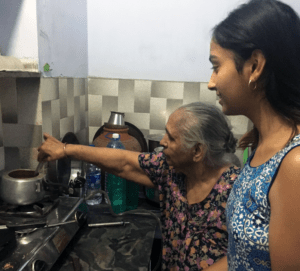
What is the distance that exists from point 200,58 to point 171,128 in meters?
0.70

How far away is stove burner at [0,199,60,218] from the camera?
3.06 ft

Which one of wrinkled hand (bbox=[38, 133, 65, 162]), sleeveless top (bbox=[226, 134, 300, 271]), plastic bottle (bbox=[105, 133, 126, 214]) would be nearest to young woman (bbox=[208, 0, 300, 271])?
sleeveless top (bbox=[226, 134, 300, 271])

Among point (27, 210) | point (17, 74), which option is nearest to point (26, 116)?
point (17, 74)

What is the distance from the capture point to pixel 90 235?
44.1 inches

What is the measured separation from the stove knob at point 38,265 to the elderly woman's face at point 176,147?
54cm

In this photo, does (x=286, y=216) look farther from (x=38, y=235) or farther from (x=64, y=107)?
(x=64, y=107)

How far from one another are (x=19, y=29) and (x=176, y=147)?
73 cm

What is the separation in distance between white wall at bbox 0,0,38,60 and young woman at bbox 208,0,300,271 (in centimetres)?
76

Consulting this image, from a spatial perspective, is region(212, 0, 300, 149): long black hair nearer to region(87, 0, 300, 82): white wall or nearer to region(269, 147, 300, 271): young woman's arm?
region(269, 147, 300, 271): young woman's arm

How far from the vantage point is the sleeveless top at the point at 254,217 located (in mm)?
518

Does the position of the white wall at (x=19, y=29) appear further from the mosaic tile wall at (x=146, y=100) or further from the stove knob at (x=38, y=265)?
the stove knob at (x=38, y=265)

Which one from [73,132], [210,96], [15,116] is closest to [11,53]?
[15,116]

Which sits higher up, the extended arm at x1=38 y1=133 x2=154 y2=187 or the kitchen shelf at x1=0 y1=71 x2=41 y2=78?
the kitchen shelf at x1=0 y1=71 x2=41 y2=78

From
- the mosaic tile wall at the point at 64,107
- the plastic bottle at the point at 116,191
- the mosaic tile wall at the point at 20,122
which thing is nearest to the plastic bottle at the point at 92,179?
the plastic bottle at the point at 116,191
